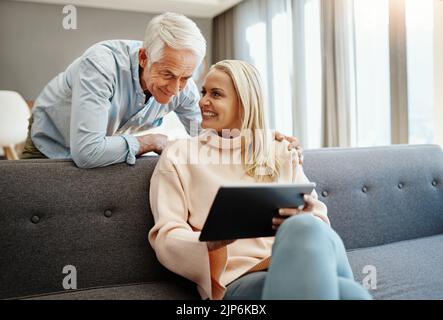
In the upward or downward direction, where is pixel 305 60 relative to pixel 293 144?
upward

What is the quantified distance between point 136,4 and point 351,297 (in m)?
5.44

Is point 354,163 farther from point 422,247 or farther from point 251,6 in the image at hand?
point 251,6

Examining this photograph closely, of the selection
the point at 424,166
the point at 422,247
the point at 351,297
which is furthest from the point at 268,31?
the point at 351,297

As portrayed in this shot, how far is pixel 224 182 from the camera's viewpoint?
4.57 feet

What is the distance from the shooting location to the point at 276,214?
112cm

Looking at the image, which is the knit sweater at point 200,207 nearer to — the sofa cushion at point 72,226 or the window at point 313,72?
the sofa cushion at point 72,226

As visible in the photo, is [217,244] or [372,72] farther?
[372,72]

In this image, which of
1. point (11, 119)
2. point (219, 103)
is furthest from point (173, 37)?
point (11, 119)

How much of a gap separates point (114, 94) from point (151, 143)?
202 millimetres

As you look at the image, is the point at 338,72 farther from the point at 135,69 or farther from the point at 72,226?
the point at 72,226

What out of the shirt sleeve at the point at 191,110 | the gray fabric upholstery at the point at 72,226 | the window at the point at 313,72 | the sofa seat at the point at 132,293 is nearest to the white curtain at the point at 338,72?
the window at the point at 313,72

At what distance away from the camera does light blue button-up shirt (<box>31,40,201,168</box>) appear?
4.61ft

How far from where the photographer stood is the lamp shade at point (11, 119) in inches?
169

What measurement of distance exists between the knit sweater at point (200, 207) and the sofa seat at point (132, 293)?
72 millimetres
